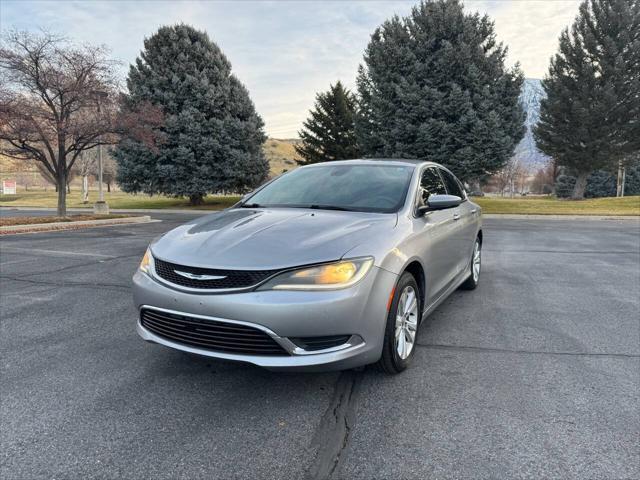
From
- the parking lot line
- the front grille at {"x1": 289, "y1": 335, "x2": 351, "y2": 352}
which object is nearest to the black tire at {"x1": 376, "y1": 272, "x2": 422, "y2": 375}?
the front grille at {"x1": 289, "y1": 335, "x2": 351, "y2": 352}

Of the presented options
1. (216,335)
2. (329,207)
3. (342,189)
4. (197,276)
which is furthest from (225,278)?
(342,189)

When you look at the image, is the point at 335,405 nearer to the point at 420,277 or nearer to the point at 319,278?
the point at 319,278

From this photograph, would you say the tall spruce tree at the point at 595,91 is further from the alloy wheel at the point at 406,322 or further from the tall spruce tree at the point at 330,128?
the alloy wheel at the point at 406,322

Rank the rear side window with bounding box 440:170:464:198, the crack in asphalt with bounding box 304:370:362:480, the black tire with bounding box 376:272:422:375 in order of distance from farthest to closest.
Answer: the rear side window with bounding box 440:170:464:198 < the black tire with bounding box 376:272:422:375 < the crack in asphalt with bounding box 304:370:362:480

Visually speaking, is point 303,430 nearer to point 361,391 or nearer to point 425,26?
point 361,391

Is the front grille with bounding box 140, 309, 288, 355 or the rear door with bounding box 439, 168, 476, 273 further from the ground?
the rear door with bounding box 439, 168, 476, 273

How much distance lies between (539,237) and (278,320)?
11173 mm

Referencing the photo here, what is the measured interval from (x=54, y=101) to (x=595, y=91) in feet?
98.3

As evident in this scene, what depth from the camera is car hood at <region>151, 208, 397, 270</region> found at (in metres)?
2.63

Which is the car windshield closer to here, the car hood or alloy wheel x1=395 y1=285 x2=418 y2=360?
the car hood

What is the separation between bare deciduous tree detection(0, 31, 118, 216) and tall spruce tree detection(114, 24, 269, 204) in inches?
268

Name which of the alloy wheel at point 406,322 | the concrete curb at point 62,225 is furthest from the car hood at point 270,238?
the concrete curb at point 62,225

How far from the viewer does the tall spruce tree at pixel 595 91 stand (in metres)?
27.8

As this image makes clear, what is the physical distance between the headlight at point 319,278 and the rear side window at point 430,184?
1.52 m
